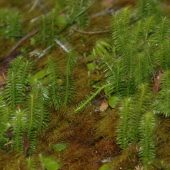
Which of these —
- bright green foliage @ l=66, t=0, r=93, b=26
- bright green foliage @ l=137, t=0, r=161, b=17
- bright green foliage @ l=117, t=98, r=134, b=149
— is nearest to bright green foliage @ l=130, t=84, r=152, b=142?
bright green foliage @ l=117, t=98, r=134, b=149

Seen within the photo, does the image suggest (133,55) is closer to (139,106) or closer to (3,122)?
(139,106)

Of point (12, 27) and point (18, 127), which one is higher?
point (12, 27)

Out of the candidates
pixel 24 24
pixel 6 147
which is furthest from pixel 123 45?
pixel 24 24

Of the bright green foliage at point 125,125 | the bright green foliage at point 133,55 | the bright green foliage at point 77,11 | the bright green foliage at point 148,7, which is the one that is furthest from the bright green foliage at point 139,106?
the bright green foliage at point 77,11

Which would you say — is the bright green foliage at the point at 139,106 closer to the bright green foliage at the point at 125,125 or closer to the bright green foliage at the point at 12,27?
the bright green foliage at the point at 125,125

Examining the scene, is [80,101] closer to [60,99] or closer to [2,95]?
[60,99]

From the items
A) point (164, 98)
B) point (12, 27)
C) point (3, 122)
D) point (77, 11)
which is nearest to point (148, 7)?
point (77, 11)

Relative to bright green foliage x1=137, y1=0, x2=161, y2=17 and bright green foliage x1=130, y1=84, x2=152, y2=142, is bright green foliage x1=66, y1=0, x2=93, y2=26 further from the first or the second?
bright green foliage x1=130, y1=84, x2=152, y2=142
